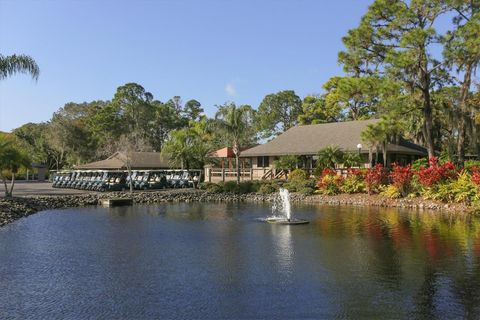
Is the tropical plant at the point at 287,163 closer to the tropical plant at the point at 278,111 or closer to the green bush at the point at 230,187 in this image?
the green bush at the point at 230,187

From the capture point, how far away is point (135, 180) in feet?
129

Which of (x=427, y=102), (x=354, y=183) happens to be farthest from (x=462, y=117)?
(x=354, y=183)

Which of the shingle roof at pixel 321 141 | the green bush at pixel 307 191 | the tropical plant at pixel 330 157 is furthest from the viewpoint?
the shingle roof at pixel 321 141

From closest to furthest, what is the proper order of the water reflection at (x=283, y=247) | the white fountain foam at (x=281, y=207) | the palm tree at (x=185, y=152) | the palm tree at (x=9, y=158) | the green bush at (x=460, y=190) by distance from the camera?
the water reflection at (x=283, y=247), the white fountain foam at (x=281, y=207), the green bush at (x=460, y=190), the palm tree at (x=9, y=158), the palm tree at (x=185, y=152)

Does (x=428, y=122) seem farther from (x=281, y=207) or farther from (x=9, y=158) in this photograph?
(x=9, y=158)

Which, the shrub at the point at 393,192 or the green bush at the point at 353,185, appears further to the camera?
the green bush at the point at 353,185

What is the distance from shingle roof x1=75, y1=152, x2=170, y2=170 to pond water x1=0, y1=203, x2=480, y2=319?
95.5ft

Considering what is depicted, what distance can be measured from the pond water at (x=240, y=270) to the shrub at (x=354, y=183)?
10.5 metres

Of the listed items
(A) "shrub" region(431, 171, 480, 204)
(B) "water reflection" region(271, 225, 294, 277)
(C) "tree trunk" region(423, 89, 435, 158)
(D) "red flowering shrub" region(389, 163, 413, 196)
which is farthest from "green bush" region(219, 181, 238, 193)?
(B) "water reflection" region(271, 225, 294, 277)

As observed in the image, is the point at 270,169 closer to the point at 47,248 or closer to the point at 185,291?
the point at 47,248

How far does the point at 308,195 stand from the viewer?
31.2m

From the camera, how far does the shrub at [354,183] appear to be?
30.0 m

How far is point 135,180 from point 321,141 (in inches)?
612

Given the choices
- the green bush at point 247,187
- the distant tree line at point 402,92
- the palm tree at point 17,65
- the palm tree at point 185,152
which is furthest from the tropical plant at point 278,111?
the palm tree at point 17,65
